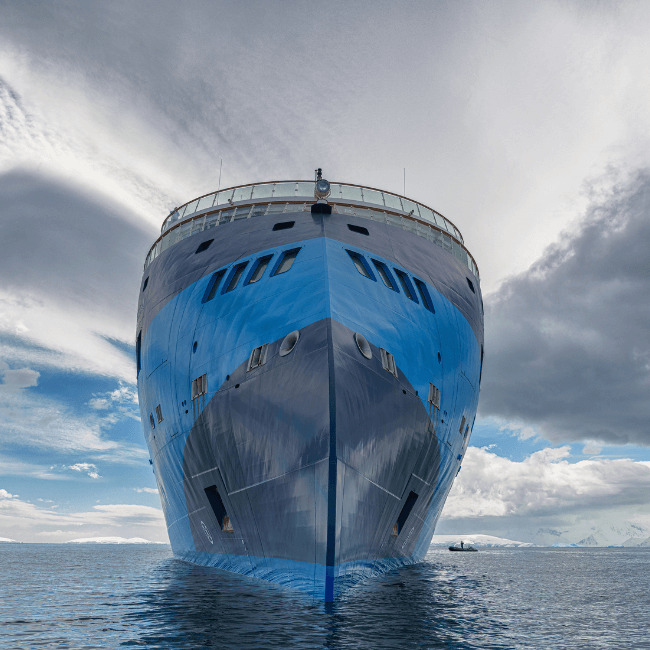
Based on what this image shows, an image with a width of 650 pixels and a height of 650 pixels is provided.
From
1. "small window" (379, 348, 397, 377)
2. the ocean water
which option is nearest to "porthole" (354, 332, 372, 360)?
"small window" (379, 348, 397, 377)

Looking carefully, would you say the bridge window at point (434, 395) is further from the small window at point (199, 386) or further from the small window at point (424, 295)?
the small window at point (199, 386)

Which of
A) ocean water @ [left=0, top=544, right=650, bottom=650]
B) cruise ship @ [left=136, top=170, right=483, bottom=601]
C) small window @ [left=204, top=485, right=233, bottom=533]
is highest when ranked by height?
cruise ship @ [left=136, top=170, right=483, bottom=601]

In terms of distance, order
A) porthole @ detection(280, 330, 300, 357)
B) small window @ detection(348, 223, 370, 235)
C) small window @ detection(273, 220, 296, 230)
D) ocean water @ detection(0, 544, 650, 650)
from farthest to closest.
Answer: small window @ detection(348, 223, 370, 235)
small window @ detection(273, 220, 296, 230)
porthole @ detection(280, 330, 300, 357)
ocean water @ detection(0, 544, 650, 650)

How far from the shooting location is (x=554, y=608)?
45.1ft

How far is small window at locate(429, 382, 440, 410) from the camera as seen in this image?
1539cm

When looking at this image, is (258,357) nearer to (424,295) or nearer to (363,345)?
(363,345)

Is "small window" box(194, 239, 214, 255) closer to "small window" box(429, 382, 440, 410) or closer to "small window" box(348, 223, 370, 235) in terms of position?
"small window" box(348, 223, 370, 235)

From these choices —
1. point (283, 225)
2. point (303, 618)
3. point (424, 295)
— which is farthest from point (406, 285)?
point (303, 618)

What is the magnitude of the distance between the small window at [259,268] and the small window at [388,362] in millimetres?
4379

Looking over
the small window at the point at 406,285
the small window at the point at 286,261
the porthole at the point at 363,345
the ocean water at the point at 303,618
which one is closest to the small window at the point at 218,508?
the ocean water at the point at 303,618

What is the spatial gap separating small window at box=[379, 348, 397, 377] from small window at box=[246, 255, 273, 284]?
4.38 meters

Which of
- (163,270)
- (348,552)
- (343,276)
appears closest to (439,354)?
(343,276)

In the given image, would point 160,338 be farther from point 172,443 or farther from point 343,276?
point 343,276

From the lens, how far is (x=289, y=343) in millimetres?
13023
